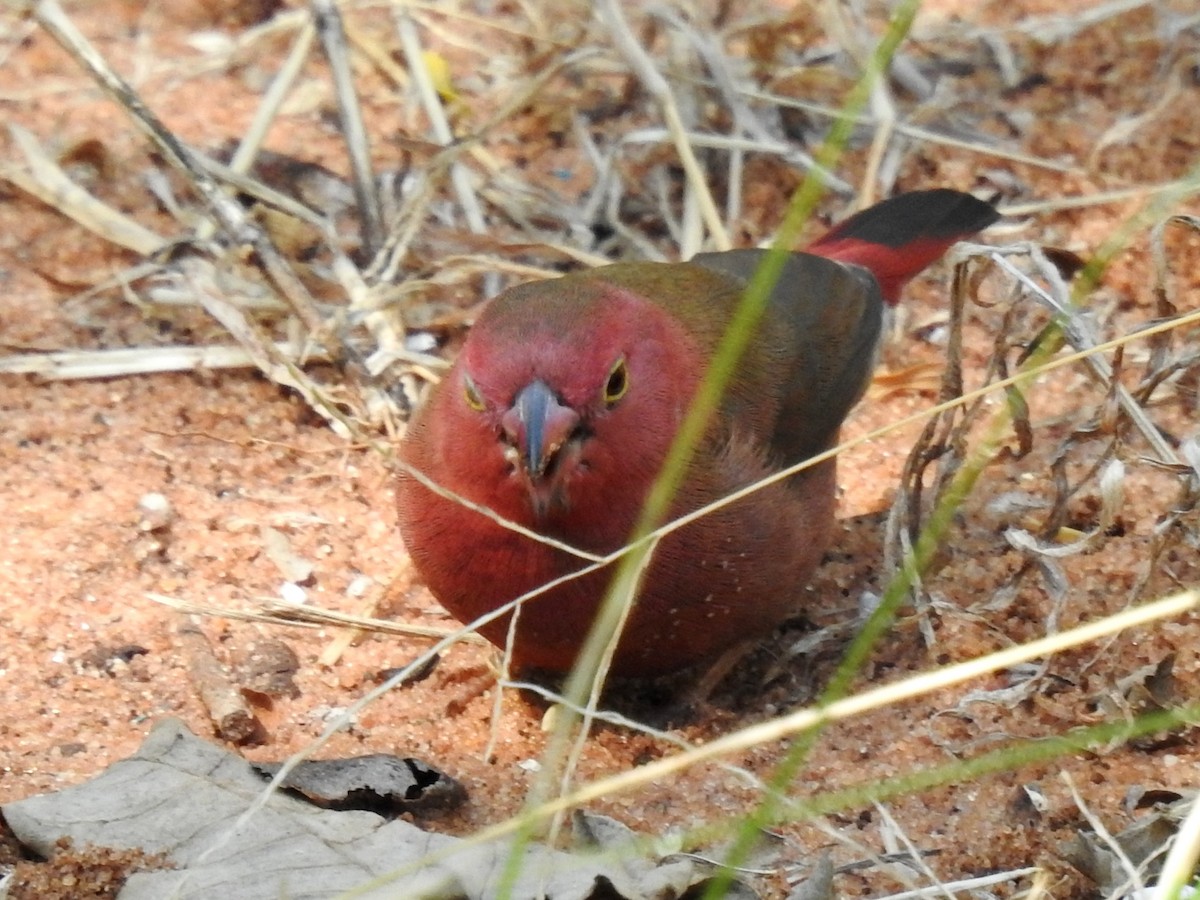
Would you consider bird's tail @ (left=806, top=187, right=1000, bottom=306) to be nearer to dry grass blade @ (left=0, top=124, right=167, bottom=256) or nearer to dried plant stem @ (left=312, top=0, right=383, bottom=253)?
dried plant stem @ (left=312, top=0, right=383, bottom=253)

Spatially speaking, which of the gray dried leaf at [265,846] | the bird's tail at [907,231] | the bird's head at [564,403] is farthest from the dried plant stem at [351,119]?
the gray dried leaf at [265,846]

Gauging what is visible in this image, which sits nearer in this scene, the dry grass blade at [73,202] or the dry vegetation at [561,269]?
the dry vegetation at [561,269]

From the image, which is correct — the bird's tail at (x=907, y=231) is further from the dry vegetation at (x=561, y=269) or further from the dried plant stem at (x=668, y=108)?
the dried plant stem at (x=668, y=108)

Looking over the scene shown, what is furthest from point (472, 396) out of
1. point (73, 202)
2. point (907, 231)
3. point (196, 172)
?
point (73, 202)

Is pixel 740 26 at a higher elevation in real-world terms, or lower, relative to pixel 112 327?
higher

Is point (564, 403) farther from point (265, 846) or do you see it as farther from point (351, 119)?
point (351, 119)

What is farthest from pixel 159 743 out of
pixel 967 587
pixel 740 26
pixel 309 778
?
pixel 740 26

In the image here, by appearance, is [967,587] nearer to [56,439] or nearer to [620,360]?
[620,360]

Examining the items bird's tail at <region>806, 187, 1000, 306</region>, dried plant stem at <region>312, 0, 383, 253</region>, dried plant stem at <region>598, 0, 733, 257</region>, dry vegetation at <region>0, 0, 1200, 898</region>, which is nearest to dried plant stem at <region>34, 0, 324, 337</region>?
dry vegetation at <region>0, 0, 1200, 898</region>
